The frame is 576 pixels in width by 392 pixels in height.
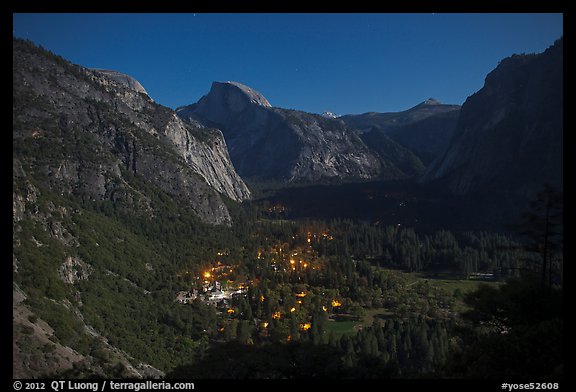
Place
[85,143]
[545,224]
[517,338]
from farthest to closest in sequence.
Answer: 1. [85,143]
2. [545,224]
3. [517,338]

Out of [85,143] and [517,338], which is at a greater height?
[85,143]

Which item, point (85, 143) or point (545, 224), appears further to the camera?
point (85, 143)

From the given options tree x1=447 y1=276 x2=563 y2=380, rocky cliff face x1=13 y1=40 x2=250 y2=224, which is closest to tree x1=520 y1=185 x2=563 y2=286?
tree x1=447 y1=276 x2=563 y2=380

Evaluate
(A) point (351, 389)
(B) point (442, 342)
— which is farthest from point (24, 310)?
(B) point (442, 342)

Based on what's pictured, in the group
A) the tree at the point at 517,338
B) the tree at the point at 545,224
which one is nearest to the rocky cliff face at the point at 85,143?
the tree at the point at 517,338

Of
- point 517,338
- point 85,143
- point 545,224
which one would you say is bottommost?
point 517,338

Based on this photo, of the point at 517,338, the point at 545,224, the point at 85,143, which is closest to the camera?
the point at 517,338

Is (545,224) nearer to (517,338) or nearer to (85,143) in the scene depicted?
(517,338)

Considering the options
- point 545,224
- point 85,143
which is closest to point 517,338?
point 545,224

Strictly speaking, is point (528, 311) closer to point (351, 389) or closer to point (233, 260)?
point (351, 389)
